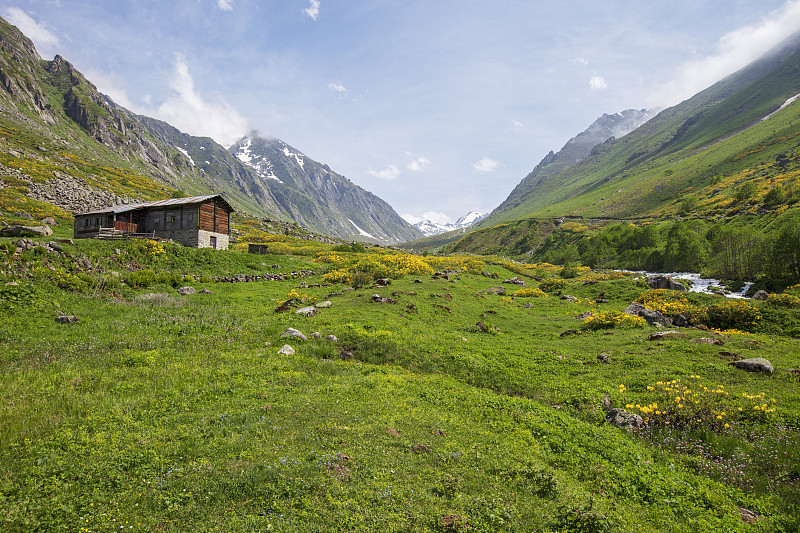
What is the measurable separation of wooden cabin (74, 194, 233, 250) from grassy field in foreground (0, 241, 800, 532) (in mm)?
23294

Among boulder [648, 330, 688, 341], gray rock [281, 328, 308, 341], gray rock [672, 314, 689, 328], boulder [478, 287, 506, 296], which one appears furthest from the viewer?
boulder [478, 287, 506, 296]

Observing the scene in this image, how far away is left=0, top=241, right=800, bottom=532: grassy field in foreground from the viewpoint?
7.16 m

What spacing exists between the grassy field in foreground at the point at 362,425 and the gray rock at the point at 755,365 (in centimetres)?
46

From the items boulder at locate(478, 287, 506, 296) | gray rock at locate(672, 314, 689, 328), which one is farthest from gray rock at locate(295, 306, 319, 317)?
gray rock at locate(672, 314, 689, 328)

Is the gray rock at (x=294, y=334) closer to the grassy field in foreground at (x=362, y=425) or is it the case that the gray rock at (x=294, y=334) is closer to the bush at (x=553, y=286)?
the grassy field in foreground at (x=362, y=425)

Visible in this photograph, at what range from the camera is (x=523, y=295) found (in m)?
43.5

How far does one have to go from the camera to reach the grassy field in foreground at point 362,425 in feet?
23.5

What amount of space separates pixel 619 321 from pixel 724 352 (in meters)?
9.48

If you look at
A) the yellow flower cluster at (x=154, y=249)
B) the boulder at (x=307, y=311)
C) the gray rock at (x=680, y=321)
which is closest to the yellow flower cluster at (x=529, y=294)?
the gray rock at (x=680, y=321)

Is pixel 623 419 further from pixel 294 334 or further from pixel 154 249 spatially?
pixel 154 249

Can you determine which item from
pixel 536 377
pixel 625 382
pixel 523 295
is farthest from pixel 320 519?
pixel 523 295

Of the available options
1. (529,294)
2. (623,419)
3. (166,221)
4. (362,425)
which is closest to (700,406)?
(623,419)

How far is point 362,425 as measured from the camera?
433 inches

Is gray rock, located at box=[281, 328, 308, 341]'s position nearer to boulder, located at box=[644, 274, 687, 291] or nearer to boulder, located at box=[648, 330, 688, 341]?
boulder, located at box=[648, 330, 688, 341]
